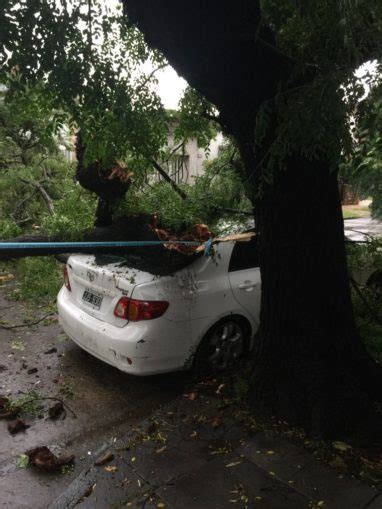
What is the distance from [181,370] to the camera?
4527 millimetres

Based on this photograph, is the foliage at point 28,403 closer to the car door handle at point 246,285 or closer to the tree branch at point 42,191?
the car door handle at point 246,285

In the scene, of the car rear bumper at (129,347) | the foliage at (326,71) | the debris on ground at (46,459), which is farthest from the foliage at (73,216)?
the foliage at (326,71)

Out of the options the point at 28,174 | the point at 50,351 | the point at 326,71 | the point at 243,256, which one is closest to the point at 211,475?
the point at 243,256

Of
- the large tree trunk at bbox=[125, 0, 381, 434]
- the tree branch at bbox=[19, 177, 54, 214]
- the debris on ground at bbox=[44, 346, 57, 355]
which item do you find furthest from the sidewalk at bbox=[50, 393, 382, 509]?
the tree branch at bbox=[19, 177, 54, 214]

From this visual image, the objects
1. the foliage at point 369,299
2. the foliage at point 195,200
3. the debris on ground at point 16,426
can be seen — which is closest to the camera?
the debris on ground at point 16,426

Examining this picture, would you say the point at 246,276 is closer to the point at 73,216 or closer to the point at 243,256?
the point at 243,256

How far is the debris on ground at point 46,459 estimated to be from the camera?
339 cm

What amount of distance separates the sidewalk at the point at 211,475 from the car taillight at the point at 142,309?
2.98 feet

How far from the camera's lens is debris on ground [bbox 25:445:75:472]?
3387mm

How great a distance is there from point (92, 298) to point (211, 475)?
2.19 metres

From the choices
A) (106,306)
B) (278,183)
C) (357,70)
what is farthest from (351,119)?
(106,306)

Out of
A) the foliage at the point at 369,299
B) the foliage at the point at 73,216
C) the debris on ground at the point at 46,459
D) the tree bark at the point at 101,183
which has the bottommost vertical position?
the debris on ground at the point at 46,459

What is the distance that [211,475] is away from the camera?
3059 millimetres

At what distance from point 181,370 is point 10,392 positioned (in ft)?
5.54
